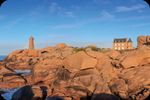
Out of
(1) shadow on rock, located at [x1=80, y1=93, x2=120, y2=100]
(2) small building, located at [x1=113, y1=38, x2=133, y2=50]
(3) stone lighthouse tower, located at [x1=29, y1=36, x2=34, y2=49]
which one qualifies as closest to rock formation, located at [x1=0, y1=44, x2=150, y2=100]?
(1) shadow on rock, located at [x1=80, y1=93, x2=120, y2=100]

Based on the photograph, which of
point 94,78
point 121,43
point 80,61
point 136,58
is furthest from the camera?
point 121,43

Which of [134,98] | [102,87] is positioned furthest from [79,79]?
[134,98]

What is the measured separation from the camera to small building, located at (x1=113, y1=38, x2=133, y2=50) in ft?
465

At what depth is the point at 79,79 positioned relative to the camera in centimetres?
4566

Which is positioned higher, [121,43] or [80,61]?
[121,43]

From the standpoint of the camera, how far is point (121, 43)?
144375mm

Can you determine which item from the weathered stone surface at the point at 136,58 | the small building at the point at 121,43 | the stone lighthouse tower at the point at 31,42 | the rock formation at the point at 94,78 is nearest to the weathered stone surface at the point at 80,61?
the rock formation at the point at 94,78

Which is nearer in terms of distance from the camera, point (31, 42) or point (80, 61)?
point (80, 61)

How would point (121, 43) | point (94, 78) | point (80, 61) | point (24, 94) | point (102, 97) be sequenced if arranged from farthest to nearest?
point (121, 43), point (80, 61), point (94, 78), point (102, 97), point (24, 94)

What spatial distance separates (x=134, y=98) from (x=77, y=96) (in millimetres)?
7809

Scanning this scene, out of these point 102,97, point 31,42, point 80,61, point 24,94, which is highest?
point 31,42

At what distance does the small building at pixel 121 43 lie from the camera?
142 metres

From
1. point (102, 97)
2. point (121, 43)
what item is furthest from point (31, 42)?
point (102, 97)

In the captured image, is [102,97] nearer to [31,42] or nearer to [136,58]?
[136,58]
